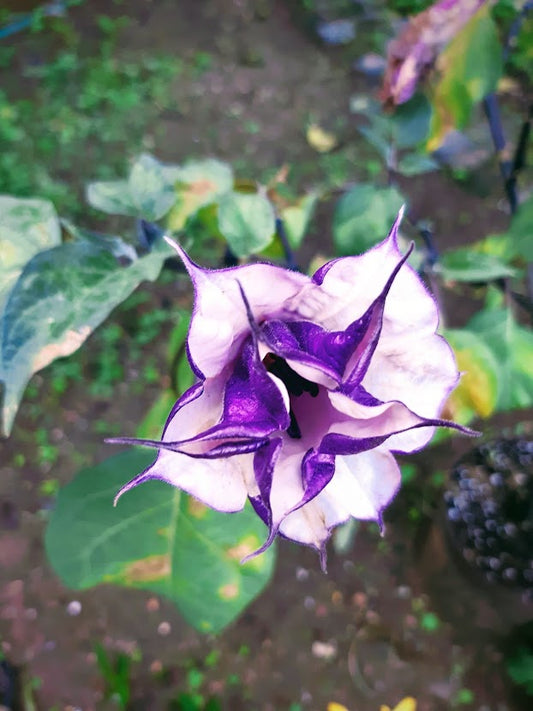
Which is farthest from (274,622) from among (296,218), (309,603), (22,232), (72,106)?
(72,106)

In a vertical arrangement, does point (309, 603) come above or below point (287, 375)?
below

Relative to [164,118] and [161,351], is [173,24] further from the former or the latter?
[161,351]

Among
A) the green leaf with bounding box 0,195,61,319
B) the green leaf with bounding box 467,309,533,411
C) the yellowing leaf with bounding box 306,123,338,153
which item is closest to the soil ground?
the yellowing leaf with bounding box 306,123,338,153

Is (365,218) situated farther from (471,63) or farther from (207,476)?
(207,476)

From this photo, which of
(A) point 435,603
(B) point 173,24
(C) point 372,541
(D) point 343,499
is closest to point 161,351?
(C) point 372,541

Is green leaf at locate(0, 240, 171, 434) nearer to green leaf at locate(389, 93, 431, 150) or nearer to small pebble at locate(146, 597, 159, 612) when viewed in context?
green leaf at locate(389, 93, 431, 150)

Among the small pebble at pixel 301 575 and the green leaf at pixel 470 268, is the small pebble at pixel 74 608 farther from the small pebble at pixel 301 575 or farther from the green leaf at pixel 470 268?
the green leaf at pixel 470 268

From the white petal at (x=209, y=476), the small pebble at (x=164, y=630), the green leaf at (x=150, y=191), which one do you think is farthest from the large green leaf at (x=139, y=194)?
the small pebble at (x=164, y=630)
